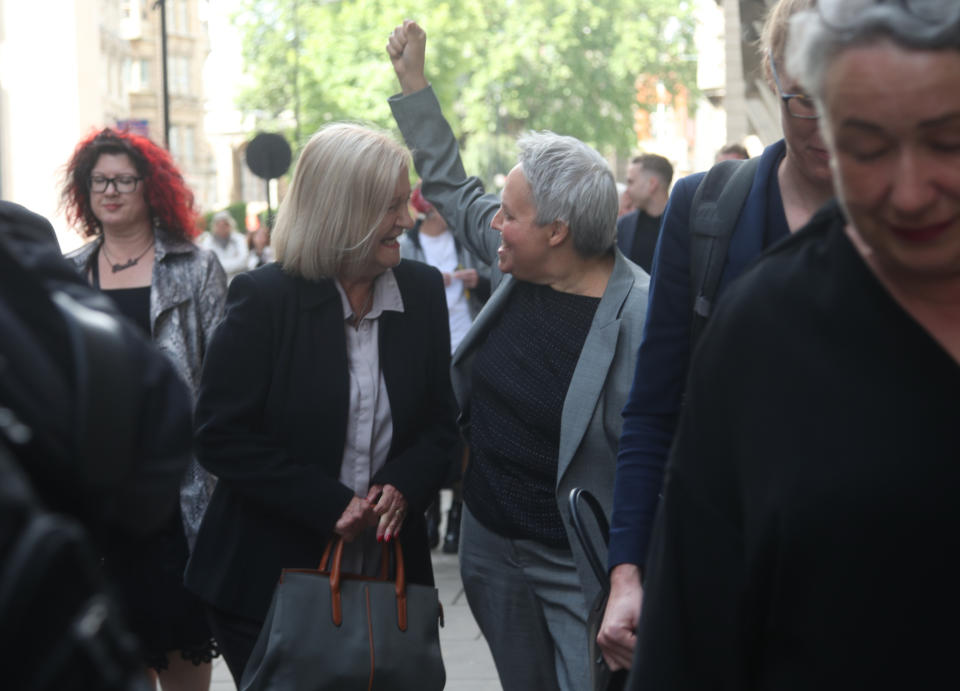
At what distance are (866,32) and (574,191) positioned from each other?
249 cm

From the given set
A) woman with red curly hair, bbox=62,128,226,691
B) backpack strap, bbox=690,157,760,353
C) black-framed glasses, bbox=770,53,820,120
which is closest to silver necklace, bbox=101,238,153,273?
woman with red curly hair, bbox=62,128,226,691

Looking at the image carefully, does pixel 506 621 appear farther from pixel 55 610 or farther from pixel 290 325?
pixel 55 610

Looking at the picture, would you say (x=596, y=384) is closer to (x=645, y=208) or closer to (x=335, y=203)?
(x=335, y=203)

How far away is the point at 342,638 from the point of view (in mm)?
3590

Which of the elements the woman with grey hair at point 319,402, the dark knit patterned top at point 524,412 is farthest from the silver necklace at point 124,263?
the dark knit patterned top at point 524,412

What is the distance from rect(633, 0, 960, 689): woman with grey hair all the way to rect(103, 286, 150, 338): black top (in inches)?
145

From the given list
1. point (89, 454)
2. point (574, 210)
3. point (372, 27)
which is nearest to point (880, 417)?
point (89, 454)

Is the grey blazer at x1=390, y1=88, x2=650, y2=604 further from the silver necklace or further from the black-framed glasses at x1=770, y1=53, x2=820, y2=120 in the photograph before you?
the silver necklace

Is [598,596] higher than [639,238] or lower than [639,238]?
lower

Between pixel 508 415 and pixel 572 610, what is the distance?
527 millimetres

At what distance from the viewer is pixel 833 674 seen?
1.63m

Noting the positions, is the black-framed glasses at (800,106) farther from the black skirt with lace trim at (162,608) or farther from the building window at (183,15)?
the building window at (183,15)

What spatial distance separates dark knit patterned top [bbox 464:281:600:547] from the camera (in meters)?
3.83

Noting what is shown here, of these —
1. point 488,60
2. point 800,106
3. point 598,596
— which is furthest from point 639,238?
point 488,60
